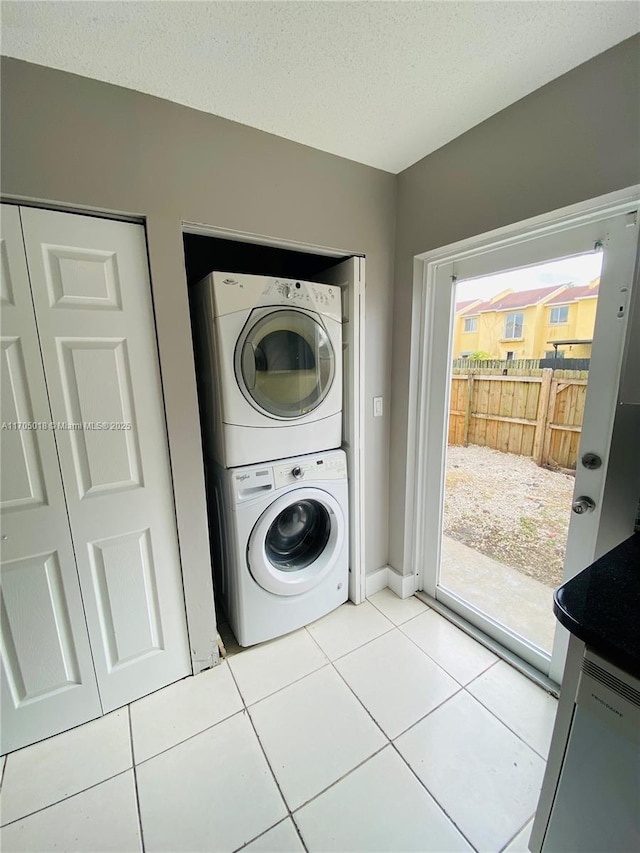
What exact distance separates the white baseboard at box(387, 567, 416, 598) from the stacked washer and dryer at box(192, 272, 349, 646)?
0.43m

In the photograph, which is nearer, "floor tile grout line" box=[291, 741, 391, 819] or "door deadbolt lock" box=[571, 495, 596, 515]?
"floor tile grout line" box=[291, 741, 391, 819]

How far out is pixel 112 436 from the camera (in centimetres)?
132

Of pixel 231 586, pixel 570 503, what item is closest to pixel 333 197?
pixel 570 503

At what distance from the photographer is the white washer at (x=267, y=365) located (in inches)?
58.1

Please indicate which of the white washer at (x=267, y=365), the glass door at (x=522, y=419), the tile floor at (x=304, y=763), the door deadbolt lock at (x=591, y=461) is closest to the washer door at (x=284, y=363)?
the white washer at (x=267, y=365)

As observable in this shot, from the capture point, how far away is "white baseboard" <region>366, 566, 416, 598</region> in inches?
82.9

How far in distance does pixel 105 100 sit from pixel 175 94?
0.77 ft

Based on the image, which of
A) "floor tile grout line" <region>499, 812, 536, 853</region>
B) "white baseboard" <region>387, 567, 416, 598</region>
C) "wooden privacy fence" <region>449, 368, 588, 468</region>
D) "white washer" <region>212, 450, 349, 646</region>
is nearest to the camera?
"floor tile grout line" <region>499, 812, 536, 853</region>

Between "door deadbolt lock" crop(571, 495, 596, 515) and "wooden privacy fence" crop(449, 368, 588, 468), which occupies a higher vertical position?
"wooden privacy fence" crop(449, 368, 588, 468)

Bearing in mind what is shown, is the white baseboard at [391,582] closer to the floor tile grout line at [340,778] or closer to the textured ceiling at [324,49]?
the floor tile grout line at [340,778]

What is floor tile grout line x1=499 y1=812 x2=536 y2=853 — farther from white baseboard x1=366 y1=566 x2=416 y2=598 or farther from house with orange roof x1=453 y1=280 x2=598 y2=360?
house with orange roof x1=453 y1=280 x2=598 y2=360

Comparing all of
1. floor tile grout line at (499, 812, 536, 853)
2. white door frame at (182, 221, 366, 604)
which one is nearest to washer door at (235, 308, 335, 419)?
white door frame at (182, 221, 366, 604)

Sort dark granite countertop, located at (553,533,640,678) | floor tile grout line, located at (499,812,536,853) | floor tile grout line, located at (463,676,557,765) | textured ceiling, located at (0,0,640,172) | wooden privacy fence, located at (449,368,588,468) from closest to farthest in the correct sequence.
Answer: dark granite countertop, located at (553,533,640,678), textured ceiling, located at (0,0,640,172), floor tile grout line, located at (499,812,536,853), floor tile grout line, located at (463,676,557,765), wooden privacy fence, located at (449,368,588,468)

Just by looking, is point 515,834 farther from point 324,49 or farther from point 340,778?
point 324,49
